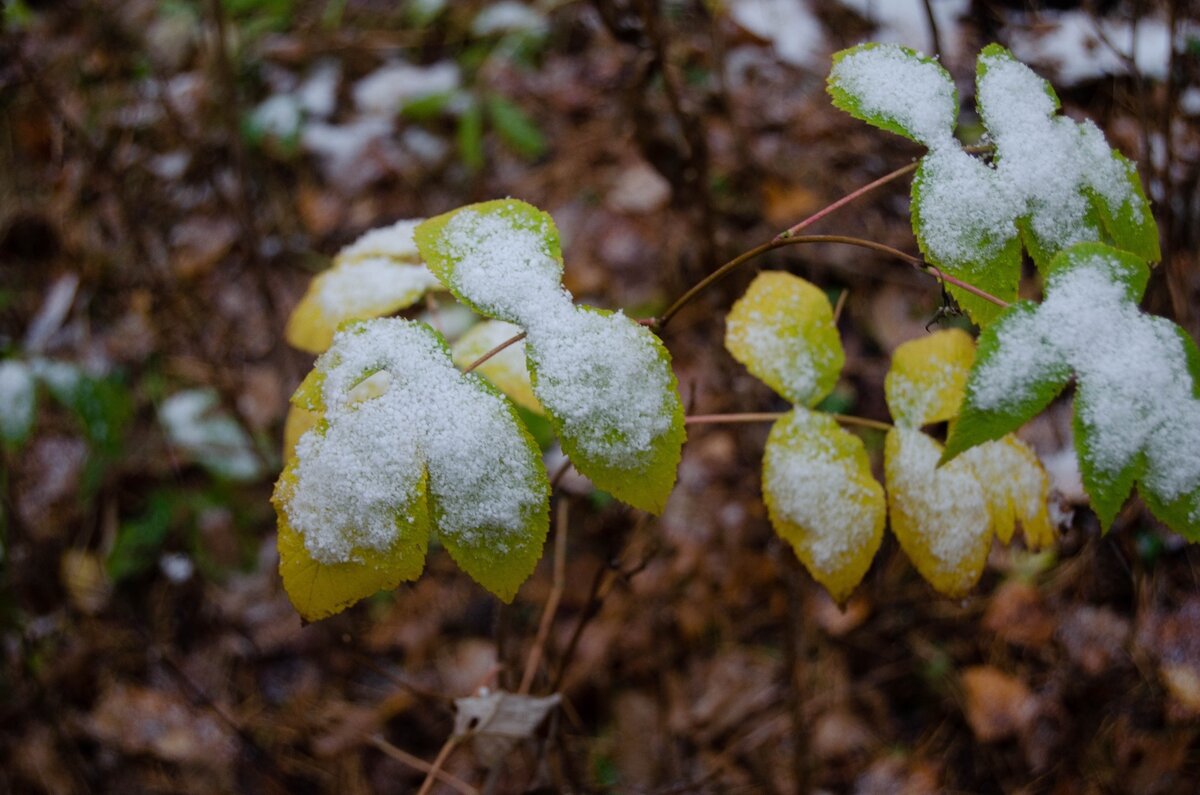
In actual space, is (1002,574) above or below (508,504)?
below

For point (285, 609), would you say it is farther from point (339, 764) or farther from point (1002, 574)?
point (1002, 574)

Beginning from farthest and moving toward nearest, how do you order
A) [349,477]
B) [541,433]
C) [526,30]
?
[526,30] → [541,433] → [349,477]

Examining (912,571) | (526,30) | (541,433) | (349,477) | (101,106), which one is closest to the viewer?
(349,477)

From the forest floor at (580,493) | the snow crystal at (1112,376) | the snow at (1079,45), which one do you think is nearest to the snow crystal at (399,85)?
the forest floor at (580,493)

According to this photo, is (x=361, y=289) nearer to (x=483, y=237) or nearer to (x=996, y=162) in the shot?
(x=483, y=237)

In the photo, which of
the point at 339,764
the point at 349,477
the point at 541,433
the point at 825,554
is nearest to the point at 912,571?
the point at 541,433

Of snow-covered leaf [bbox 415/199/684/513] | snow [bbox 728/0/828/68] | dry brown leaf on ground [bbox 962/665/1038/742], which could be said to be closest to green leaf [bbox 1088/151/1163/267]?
snow-covered leaf [bbox 415/199/684/513]

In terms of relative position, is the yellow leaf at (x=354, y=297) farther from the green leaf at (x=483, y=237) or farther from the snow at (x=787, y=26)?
the snow at (x=787, y=26)
